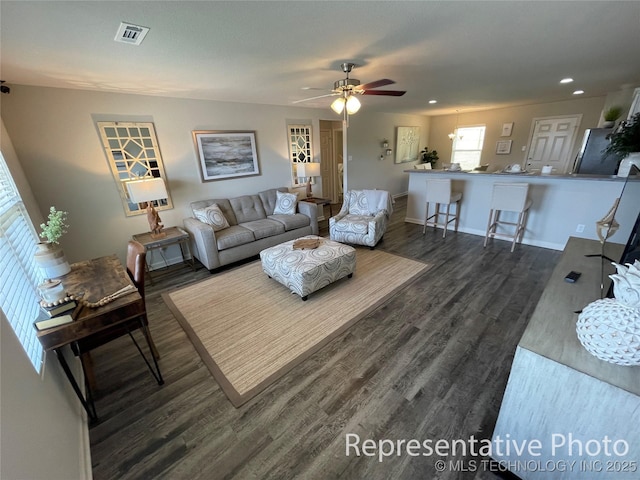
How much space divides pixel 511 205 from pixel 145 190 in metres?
5.05

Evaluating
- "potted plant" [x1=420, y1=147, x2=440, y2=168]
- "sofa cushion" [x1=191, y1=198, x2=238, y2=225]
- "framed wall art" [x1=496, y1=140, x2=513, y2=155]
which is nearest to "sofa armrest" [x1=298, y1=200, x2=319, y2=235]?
"sofa cushion" [x1=191, y1=198, x2=238, y2=225]

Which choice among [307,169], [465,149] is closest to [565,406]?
[307,169]

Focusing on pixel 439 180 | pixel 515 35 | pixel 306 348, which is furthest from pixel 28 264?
pixel 439 180

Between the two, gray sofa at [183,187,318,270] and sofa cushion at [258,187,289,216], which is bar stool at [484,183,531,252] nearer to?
gray sofa at [183,187,318,270]

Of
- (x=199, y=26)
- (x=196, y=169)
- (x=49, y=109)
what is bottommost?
(x=196, y=169)

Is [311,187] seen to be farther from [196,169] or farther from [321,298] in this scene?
[321,298]

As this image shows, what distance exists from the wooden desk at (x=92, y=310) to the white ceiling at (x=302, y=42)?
1.59 meters

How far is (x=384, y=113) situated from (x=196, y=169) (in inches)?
195

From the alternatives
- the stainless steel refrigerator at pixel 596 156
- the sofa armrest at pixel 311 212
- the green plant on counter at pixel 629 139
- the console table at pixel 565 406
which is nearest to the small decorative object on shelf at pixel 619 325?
the console table at pixel 565 406

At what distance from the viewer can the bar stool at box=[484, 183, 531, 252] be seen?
3580 millimetres

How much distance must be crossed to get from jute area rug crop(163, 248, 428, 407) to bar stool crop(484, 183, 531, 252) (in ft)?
5.17

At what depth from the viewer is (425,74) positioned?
2.95 m

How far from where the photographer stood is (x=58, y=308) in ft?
4.74

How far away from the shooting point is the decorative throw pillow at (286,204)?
438cm
